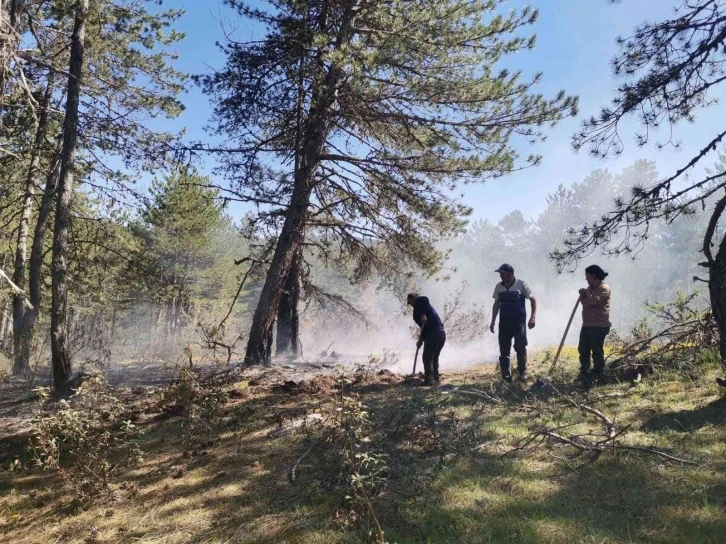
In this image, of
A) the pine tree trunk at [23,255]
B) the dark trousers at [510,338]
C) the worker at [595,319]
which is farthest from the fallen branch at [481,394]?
the pine tree trunk at [23,255]

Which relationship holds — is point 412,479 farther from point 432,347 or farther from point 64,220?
point 64,220

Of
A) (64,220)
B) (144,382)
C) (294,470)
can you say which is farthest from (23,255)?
(294,470)

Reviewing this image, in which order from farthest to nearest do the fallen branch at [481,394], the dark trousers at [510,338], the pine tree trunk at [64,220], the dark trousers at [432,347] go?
the pine tree trunk at [64,220] < the dark trousers at [432,347] < the dark trousers at [510,338] < the fallen branch at [481,394]

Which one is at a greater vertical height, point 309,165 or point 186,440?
point 309,165

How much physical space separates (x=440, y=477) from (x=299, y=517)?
1130 mm

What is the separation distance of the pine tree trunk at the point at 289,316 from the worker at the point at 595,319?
6509 mm

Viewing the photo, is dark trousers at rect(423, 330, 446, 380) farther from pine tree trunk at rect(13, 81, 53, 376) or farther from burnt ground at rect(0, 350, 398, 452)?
pine tree trunk at rect(13, 81, 53, 376)

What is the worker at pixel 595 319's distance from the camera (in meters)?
6.46

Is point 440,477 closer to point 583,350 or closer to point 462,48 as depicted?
point 583,350

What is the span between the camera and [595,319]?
6.48 metres

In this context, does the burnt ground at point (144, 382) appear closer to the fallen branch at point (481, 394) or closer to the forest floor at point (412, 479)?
the forest floor at point (412, 479)

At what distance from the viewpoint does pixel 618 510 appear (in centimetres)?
301

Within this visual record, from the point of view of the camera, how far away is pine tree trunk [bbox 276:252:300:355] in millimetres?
11328

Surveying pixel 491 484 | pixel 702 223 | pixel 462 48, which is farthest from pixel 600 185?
pixel 491 484
